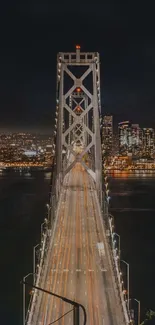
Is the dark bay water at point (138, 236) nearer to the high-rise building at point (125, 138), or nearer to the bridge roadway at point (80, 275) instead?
the bridge roadway at point (80, 275)

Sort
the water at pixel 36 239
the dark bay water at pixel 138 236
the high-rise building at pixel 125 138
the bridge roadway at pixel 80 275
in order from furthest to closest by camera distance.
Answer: the high-rise building at pixel 125 138 → the dark bay water at pixel 138 236 → the water at pixel 36 239 → the bridge roadway at pixel 80 275

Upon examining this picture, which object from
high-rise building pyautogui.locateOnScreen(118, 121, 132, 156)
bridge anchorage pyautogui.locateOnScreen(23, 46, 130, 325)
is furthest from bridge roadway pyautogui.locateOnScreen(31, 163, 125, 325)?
high-rise building pyautogui.locateOnScreen(118, 121, 132, 156)

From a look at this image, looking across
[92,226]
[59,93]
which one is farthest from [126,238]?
[59,93]

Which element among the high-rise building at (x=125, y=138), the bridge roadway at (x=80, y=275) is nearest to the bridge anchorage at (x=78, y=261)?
the bridge roadway at (x=80, y=275)

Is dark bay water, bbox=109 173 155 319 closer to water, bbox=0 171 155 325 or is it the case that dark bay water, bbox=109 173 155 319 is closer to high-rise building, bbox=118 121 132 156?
water, bbox=0 171 155 325

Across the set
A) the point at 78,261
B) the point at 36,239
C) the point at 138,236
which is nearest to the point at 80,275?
the point at 78,261

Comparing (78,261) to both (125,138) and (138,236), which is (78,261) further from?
(125,138)

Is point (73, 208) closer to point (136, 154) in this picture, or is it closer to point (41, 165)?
point (41, 165)
